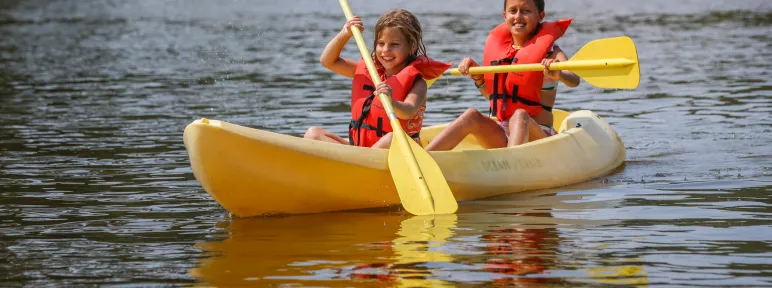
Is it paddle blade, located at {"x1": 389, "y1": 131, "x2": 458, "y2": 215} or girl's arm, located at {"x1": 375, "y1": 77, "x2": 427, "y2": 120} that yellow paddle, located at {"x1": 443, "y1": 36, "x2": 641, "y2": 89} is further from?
paddle blade, located at {"x1": 389, "y1": 131, "x2": 458, "y2": 215}

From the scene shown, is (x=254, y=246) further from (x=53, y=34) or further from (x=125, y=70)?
(x=53, y=34)

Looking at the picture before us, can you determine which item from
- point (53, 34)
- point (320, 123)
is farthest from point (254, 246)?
point (53, 34)

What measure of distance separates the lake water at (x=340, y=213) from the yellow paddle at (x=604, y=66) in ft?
1.93

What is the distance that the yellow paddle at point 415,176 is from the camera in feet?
18.7

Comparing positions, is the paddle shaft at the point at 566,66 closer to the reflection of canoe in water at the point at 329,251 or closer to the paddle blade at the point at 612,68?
the paddle blade at the point at 612,68

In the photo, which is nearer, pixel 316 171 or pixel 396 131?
pixel 316 171

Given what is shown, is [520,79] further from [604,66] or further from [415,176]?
[415,176]

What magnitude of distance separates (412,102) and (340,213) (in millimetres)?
678

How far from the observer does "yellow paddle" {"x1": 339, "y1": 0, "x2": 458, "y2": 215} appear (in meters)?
5.70

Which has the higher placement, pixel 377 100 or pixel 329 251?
pixel 377 100

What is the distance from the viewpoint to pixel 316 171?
5.57m

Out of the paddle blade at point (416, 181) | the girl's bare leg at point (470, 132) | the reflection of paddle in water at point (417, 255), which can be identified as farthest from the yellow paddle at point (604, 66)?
the reflection of paddle in water at point (417, 255)

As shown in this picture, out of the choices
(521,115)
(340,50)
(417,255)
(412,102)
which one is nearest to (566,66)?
(521,115)

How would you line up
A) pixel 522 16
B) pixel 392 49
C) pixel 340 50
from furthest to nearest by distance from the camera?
pixel 522 16
pixel 340 50
pixel 392 49
